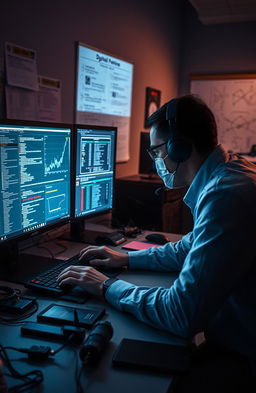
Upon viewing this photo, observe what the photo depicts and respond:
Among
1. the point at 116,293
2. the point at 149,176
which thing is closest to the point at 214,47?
the point at 149,176

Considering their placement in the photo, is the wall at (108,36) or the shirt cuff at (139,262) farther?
the wall at (108,36)

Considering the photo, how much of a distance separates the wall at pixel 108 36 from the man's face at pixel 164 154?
2.45 feet

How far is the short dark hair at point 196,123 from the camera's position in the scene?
1.09 metres

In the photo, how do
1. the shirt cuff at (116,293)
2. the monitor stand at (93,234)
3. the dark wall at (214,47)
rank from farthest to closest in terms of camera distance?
the dark wall at (214,47) < the monitor stand at (93,234) < the shirt cuff at (116,293)

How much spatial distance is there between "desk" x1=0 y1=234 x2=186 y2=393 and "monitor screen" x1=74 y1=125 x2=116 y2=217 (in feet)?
2.42

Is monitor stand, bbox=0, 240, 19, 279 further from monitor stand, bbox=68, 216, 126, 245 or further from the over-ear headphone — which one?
the over-ear headphone

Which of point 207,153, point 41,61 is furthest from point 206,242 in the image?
point 41,61

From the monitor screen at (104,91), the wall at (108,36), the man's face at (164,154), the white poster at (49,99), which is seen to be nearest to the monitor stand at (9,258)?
the man's face at (164,154)

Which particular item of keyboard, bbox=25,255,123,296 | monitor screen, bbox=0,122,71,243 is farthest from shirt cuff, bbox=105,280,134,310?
monitor screen, bbox=0,122,71,243

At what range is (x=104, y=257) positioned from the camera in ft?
4.34

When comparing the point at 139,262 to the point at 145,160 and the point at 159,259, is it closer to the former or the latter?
the point at 159,259

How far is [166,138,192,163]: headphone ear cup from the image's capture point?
1107mm

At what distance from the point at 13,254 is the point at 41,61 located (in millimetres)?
930

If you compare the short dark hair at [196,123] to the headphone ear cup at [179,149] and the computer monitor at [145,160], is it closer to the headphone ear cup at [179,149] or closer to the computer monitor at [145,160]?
the headphone ear cup at [179,149]
